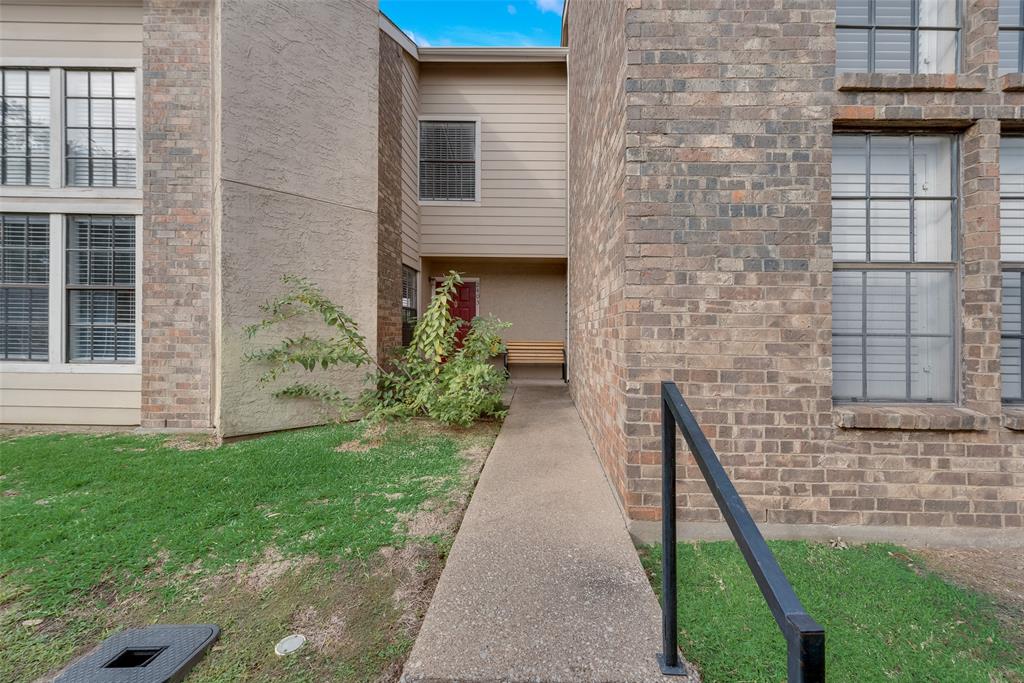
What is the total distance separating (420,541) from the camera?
2281mm

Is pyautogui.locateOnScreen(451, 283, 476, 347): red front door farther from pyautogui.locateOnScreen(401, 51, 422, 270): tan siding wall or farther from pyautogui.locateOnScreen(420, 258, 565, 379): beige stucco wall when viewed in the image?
pyautogui.locateOnScreen(401, 51, 422, 270): tan siding wall

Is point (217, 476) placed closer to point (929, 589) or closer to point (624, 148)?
point (624, 148)

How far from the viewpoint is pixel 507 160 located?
7344 mm

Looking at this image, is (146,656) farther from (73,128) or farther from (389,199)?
(73,128)

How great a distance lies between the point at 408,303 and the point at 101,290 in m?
3.75

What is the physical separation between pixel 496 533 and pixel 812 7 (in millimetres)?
3558

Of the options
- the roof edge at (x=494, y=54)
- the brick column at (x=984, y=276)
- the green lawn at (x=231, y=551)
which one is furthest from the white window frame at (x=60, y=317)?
the brick column at (x=984, y=276)

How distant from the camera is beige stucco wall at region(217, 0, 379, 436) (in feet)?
13.9

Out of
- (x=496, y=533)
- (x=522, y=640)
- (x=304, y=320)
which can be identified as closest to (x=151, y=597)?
(x=496, y=533)

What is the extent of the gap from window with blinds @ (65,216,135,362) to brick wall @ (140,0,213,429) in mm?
548

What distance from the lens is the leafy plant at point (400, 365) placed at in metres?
4.40

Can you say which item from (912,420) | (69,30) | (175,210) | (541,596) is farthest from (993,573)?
(69,30)

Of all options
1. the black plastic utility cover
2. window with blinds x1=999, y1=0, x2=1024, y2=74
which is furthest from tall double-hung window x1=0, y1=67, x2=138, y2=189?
window with blinds x1=999, y1=0, x2=1024, y2=74

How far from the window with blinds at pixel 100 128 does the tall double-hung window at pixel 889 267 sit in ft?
23.7
